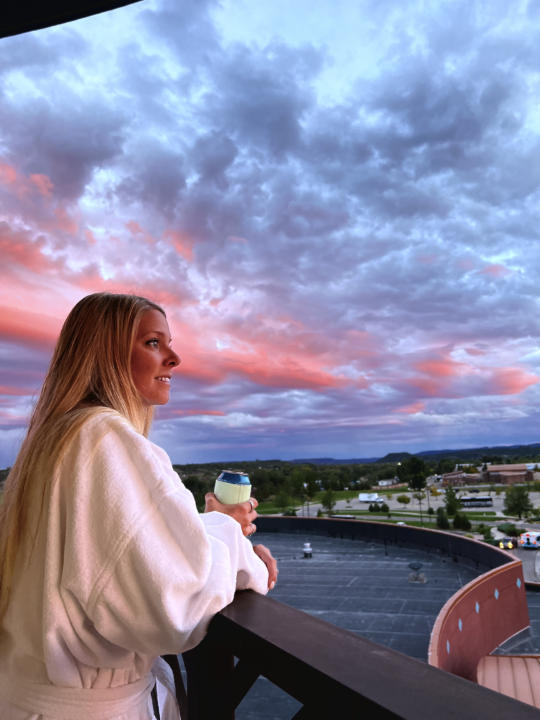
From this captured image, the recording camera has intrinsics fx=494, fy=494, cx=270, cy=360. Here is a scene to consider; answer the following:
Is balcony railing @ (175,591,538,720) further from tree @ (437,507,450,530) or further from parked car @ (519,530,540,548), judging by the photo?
tree @ (437,507,450,530)

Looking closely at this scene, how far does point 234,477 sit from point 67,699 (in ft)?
1.74

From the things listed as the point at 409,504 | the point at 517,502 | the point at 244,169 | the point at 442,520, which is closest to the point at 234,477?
the point at 244,169

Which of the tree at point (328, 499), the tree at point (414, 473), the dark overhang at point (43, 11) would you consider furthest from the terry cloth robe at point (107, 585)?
the tree at point (328, 499)

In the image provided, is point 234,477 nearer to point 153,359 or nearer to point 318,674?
point 153,359

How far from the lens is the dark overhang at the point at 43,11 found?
2.70m

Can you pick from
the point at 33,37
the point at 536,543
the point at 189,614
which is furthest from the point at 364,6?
Answer: the point at 536,543

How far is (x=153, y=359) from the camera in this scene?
3.59ft

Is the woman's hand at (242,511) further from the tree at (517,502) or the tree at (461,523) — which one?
the tree at (517,502)

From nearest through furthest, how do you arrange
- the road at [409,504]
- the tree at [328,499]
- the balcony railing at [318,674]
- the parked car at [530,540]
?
the balcony railing at [318,674] < the parked car at [530,540] < the tree at [328,499] < the road at [409,504]

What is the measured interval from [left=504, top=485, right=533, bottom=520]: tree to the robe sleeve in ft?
168

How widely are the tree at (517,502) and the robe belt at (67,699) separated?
2014 inches

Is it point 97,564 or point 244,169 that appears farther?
point 244,169

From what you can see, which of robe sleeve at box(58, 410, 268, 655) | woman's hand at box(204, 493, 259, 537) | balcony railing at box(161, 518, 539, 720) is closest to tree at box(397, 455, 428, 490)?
woman's hand at box(204, 493, 259, 537)

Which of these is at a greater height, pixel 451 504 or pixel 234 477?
pixel 234 477
